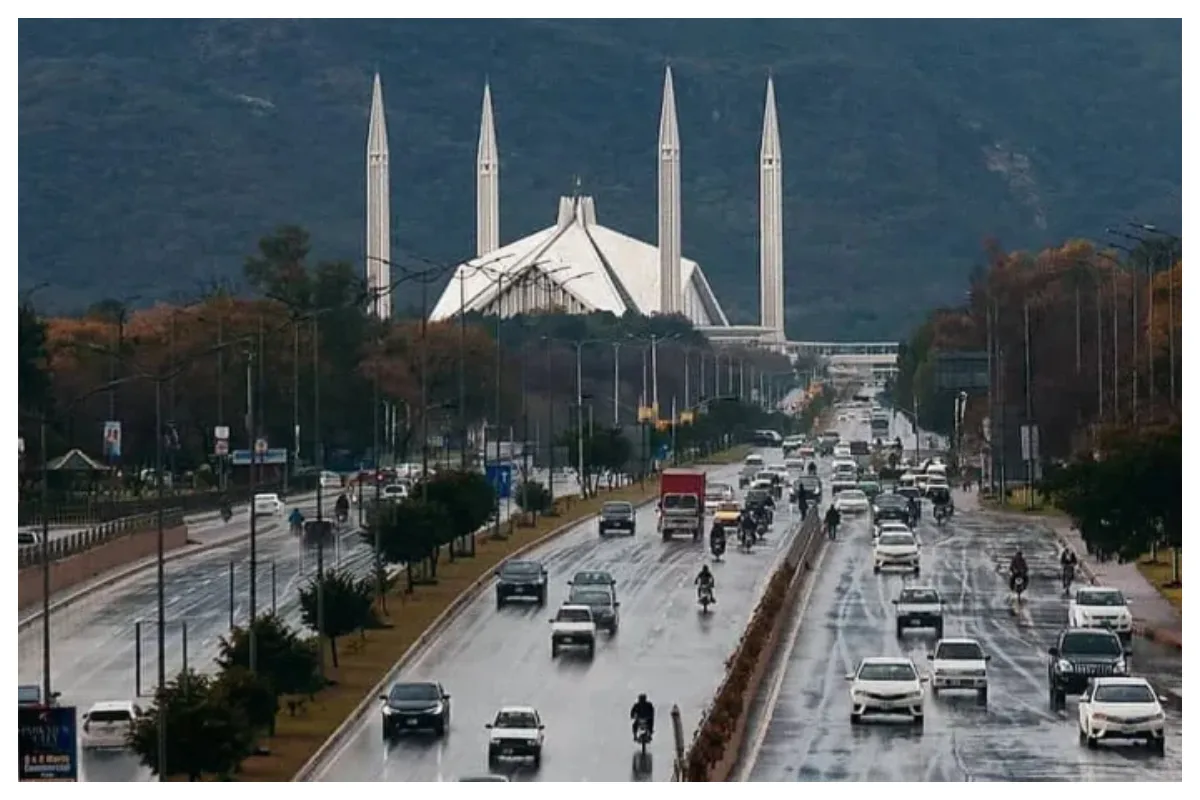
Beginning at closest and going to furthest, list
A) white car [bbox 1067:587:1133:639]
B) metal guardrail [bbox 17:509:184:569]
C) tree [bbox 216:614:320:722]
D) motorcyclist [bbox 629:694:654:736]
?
motorcyclist [bbox 629:694:654:736] < tree [bbox 216:614:320:722] < white car [bbox 1067:587:1133:639] < metal guardrail [bbox 17:509:184:569]

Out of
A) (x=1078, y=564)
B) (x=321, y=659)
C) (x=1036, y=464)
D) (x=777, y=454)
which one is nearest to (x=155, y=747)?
(x=321, y=659)

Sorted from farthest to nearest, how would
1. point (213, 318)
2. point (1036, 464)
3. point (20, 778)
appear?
1. point (213, 318)
2. point (1036, 464)
3. point (20, 778)

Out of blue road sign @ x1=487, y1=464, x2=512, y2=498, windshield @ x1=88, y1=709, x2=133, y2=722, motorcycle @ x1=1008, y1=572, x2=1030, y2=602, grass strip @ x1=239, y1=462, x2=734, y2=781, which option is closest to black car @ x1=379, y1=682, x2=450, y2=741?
grass strip @ x1=239, y1=462, x2=734, y2=781

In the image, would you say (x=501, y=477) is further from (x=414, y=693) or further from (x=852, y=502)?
(x=414, y=693)

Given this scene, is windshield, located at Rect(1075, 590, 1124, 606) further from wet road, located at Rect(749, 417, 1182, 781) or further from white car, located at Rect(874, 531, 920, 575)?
white car, located at Rect(874, 531, 920, 575)

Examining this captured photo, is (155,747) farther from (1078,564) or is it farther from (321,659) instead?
(1078,564)

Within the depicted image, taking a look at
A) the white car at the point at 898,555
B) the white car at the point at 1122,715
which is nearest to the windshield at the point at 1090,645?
the white car at the point at 1122,715
